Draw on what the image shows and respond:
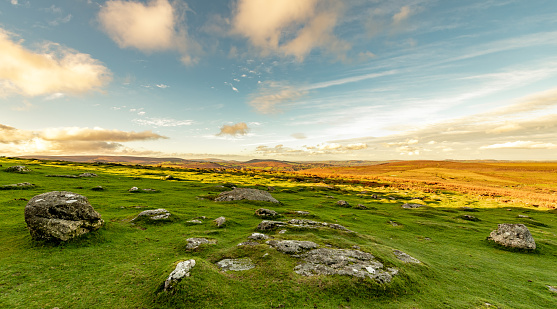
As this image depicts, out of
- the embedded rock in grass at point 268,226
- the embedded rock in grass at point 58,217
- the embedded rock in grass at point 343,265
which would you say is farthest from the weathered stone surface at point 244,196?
the embedded rock in grass at point 343,265

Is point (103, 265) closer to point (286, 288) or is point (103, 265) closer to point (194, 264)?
point (194, 264)

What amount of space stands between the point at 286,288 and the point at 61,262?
1461 cm

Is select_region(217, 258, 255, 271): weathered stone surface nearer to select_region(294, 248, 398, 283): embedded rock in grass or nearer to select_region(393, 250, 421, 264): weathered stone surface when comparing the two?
select_region(294, 248, 398, 283): embedded rock in grass

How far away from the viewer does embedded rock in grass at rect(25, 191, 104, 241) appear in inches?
605

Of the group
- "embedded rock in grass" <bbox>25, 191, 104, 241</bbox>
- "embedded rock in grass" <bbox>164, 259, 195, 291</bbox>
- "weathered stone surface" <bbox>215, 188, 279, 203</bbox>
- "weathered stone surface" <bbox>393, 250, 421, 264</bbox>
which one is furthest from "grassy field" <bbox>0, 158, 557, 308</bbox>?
"weathered stone surface" <bbox>215, 188, 279, 203</bbox>

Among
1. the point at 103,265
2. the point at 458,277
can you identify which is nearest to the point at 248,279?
the point at 103,265

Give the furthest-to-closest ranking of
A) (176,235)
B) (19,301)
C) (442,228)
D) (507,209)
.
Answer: (507,209), (442,228), (176,235), (19,301)

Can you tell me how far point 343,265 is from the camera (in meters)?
13.7

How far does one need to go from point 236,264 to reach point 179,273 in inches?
151

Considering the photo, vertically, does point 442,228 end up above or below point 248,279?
below

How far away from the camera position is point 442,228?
32.5 m

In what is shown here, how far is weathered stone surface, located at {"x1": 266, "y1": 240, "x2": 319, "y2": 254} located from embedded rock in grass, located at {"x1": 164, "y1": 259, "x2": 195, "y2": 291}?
6.49 metres

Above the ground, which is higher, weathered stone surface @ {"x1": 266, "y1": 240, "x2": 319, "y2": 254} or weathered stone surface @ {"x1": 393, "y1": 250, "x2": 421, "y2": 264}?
weathered stone surface @ {"x1": 266, "y1": 240, "x2": 319, "y2": 254}

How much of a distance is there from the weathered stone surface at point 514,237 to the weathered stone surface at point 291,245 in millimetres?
26213
